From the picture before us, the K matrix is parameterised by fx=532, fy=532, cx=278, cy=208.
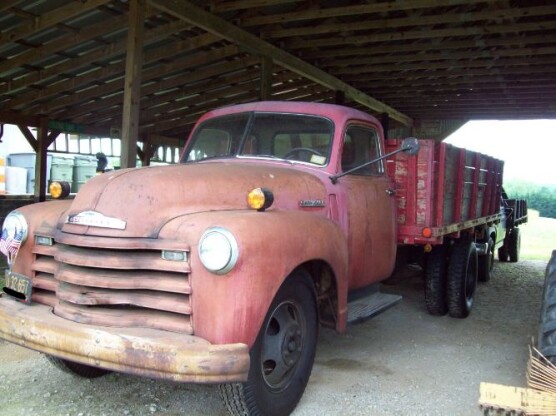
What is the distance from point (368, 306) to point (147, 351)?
2.33 m

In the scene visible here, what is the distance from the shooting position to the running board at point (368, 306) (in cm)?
402

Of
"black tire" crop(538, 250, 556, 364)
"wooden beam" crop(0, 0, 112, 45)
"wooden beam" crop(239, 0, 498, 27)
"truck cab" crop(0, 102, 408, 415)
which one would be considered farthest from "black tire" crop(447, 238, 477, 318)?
"wooden beam" crop(0, 0, 112, 45)

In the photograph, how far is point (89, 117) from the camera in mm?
13188

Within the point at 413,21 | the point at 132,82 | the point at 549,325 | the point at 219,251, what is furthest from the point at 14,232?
the point at 413,21

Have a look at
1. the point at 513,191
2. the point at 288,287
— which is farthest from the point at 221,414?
the point at 513,191

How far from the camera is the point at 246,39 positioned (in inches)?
307

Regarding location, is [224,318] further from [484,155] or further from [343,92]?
[343,92]

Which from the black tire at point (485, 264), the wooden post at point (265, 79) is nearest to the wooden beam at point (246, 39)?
the wooden post at point (265, 79)

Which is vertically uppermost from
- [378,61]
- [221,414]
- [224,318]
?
[378,61]

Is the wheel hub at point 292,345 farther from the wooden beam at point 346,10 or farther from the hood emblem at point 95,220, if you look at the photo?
the wooden beam at point 346,10

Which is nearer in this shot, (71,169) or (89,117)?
(89,117)

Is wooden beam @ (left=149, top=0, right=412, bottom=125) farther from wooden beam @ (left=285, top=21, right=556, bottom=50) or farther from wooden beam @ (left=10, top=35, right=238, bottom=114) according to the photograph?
wooden beam @ (left=10, top=35, right=238, bottom=114)

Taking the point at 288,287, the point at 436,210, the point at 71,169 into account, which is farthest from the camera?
the point at 71,169

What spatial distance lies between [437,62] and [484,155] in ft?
11.2
